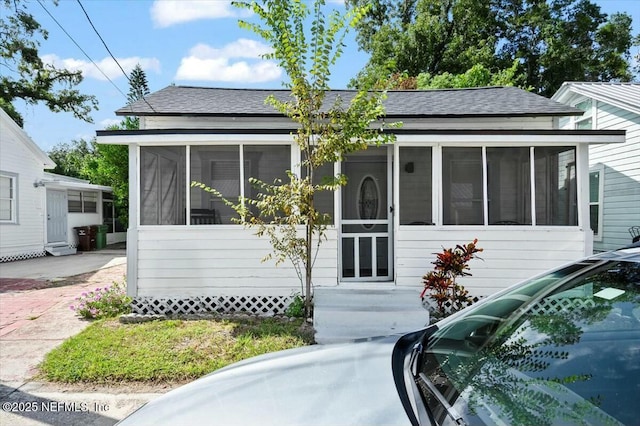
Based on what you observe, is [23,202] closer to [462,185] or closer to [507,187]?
[462,185]

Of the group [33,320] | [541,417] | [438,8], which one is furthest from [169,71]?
[438,8]

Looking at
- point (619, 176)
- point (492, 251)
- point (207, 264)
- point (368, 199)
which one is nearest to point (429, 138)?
point (368, 199)

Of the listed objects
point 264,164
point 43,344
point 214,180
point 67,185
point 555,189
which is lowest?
point 43,344

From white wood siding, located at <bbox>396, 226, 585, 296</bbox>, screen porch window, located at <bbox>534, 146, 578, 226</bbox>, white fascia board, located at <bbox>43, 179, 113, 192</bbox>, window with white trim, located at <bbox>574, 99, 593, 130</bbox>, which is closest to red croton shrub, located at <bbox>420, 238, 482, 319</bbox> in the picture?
white wood siding, located at <bbox>396, 226, 585, 296</bbox>

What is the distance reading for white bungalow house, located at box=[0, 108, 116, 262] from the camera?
42.7 ft

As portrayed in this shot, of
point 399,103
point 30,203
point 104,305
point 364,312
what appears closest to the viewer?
point 364,312

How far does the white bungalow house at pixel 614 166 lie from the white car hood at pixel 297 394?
33.7 ft

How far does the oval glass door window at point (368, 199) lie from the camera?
7090 millimetres

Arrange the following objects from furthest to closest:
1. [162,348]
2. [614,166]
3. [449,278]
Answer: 1. [614,166]
2. [449,278]
3. [162,348]

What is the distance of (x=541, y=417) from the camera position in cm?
132

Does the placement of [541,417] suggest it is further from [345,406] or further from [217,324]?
[217,324]

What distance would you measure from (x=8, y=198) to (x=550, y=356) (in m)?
15.9

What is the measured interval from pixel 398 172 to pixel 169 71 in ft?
21.2

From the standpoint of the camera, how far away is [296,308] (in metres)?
6.29
